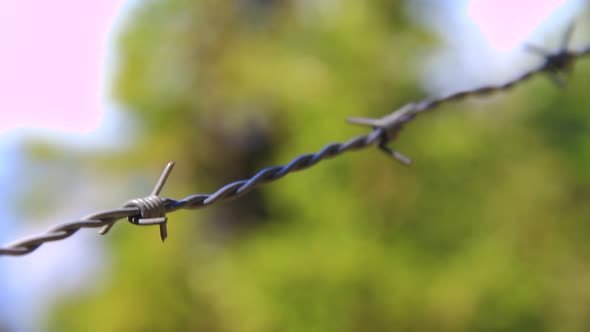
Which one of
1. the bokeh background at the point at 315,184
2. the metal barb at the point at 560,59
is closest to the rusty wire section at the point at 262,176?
the metal barb at the point at 560,59

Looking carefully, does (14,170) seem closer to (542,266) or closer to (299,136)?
(299,136)

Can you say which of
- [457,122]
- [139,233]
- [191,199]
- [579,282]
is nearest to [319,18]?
[457,122]

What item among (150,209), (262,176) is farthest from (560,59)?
(150,209)

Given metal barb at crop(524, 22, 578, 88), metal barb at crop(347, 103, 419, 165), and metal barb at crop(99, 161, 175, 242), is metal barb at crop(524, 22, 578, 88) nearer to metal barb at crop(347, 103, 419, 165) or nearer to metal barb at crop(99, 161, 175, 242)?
metal barb at crop(347, 103, 419, 165)

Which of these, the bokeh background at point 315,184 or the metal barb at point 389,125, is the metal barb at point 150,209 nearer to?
the metal barb at point 389,125

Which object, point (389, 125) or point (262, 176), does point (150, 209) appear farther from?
point (389, 125)

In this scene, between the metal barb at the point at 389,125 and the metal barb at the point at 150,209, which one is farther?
the metal barb at the point at 389,125

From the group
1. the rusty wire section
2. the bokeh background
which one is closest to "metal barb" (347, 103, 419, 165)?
the rusty wire section

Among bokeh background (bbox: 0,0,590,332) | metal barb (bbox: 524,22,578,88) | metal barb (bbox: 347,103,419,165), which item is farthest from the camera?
bokeh background (bbox: 0,0,590,332)

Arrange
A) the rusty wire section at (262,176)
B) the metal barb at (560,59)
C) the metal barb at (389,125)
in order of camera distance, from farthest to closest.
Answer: the metal barb at (560,59), the metal barb at (389,125), the rusty wire section at (262,176)
